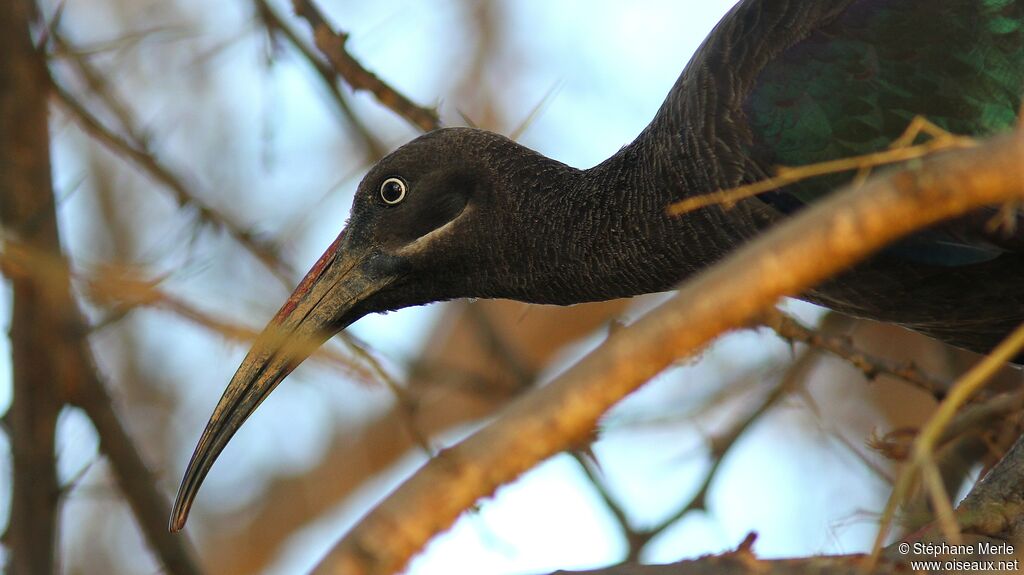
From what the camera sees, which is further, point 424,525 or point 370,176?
point 370,176

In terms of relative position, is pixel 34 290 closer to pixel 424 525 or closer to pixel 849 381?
pixel 424 525

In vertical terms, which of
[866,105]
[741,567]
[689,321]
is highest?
[866,105]

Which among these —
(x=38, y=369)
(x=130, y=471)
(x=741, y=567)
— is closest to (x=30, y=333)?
(x=38, y=369)

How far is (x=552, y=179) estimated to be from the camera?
12.8 ft

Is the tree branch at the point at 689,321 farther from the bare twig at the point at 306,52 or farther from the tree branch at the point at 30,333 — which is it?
the bare twig at the point at 306,52

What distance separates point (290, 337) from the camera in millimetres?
3609

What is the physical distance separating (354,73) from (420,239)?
0.53m

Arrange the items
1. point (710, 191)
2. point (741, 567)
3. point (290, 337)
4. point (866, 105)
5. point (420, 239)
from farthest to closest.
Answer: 1. point (420, 239)
2. point (290, 337)
3. point (710, 191)
4. point (866, 105)
5. point (741, 567)

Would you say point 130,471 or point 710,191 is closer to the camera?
point 710,191

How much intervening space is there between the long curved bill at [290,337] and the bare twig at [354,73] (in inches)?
16.6

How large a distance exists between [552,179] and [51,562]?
1.83 m

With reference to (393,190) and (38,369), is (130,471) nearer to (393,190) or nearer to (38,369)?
(38,369)

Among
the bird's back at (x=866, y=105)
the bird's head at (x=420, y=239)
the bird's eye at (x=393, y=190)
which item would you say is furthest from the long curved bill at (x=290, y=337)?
the bird's back at (x=866, y=105)

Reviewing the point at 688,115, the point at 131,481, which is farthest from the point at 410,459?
the point at 688,115
